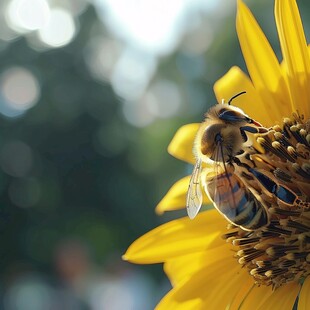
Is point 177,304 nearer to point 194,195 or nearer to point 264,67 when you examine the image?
point 194,195

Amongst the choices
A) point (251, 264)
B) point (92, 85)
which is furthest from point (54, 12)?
point (251, 264)

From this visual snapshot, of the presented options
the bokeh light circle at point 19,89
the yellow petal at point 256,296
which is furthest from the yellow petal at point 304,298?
the bokeh light circle at point 19,89

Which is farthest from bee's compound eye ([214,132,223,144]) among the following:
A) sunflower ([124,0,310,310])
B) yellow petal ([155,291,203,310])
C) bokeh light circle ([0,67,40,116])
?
bokeh light circle ([0,67,40,116])

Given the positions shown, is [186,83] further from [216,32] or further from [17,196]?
[17,196]

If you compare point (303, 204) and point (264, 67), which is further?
point (264, 67)

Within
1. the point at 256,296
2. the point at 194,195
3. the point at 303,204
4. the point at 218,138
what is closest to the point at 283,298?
the point at 256,296

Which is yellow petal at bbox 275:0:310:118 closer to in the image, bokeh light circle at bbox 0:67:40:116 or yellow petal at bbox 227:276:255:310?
yellow petal at bbox 227:276:255:310
